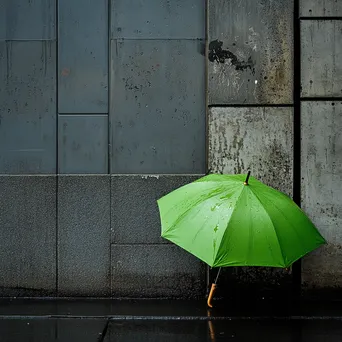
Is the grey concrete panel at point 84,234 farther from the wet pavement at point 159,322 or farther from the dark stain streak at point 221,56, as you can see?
the dark stain streak at point 221,56

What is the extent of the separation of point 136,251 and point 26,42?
2750 mm

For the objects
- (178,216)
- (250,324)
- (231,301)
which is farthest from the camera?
(231,301)

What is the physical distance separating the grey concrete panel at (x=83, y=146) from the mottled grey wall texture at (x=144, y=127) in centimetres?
1

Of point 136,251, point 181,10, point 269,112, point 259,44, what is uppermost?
point 181,10

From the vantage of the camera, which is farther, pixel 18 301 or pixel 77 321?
pixel 18 301

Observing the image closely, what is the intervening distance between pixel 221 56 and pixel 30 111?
230 centimetres

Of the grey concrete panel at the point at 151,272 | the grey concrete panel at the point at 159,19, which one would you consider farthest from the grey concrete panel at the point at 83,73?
the grey concrete panel at the point at 151,272

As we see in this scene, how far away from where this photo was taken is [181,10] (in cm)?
696

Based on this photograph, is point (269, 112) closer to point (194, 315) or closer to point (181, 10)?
point (181, 10)

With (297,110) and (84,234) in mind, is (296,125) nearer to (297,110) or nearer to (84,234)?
(297,110)

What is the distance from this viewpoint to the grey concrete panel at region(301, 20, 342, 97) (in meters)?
6.79

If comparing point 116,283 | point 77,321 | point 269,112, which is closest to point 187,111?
point 269,112

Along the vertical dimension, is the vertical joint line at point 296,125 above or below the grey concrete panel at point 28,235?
above

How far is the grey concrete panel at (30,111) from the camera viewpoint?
694 centimetres
